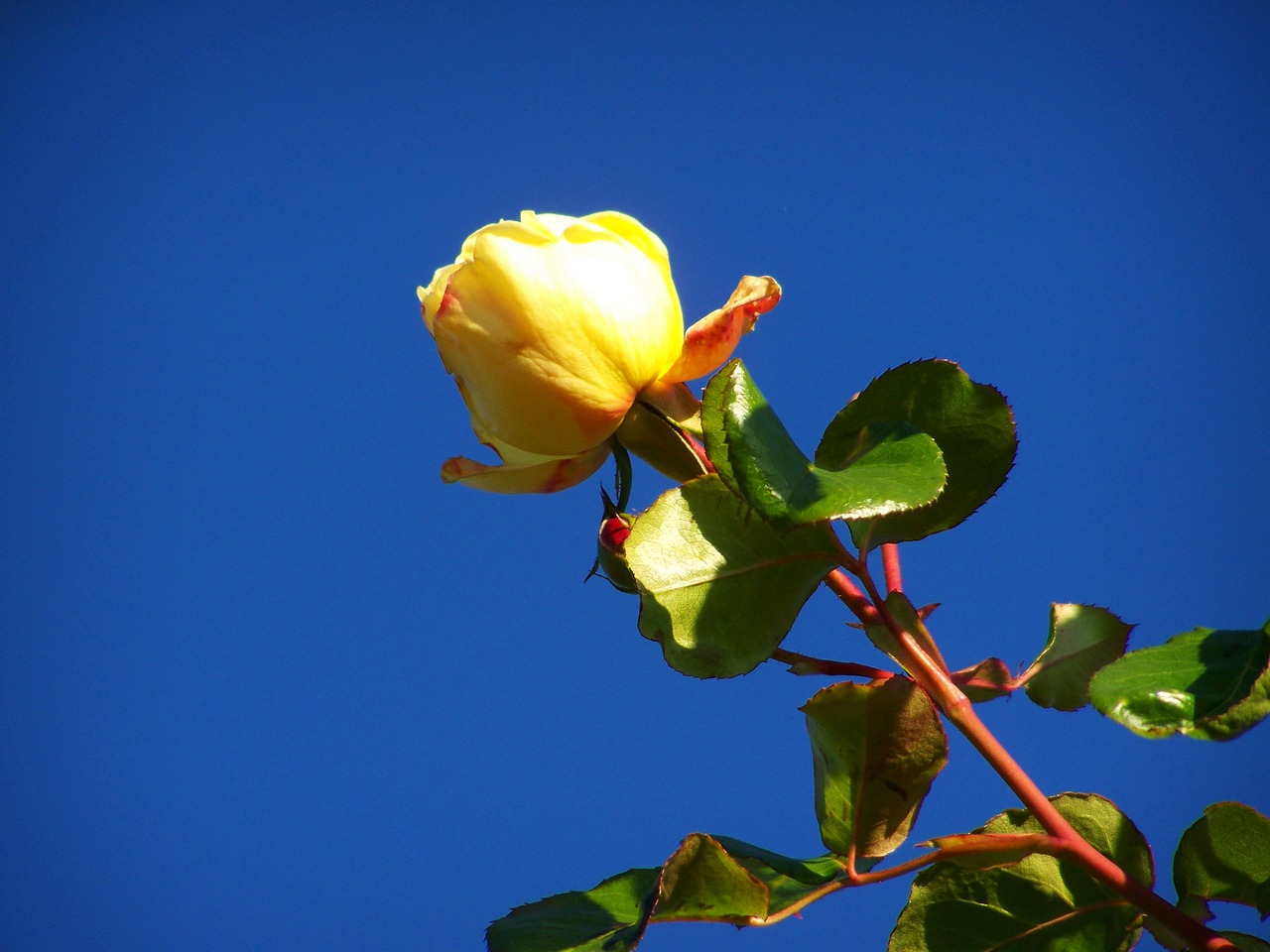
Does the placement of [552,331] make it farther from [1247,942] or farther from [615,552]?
[1247,942]

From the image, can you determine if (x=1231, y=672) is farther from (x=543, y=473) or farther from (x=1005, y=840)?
(x=543, y=473)

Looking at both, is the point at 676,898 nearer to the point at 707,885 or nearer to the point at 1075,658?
the point at 707,885

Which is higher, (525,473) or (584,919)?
(525,473)

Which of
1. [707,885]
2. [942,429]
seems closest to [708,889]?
[707,885]

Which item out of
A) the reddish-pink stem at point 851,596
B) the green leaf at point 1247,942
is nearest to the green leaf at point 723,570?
the reddish-pink stem at point 851,596

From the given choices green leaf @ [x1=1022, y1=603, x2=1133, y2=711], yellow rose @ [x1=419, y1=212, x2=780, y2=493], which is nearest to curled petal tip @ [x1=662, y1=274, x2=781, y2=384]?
yellow rose @ [x1=419, y1=212, x2=780, y2=493]

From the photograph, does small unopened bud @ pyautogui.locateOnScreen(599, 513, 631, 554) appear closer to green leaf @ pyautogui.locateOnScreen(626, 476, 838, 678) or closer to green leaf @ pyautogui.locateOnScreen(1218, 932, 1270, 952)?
green leaf @ pyautogui.locateOnScreen(626, 476, 838, 678)
